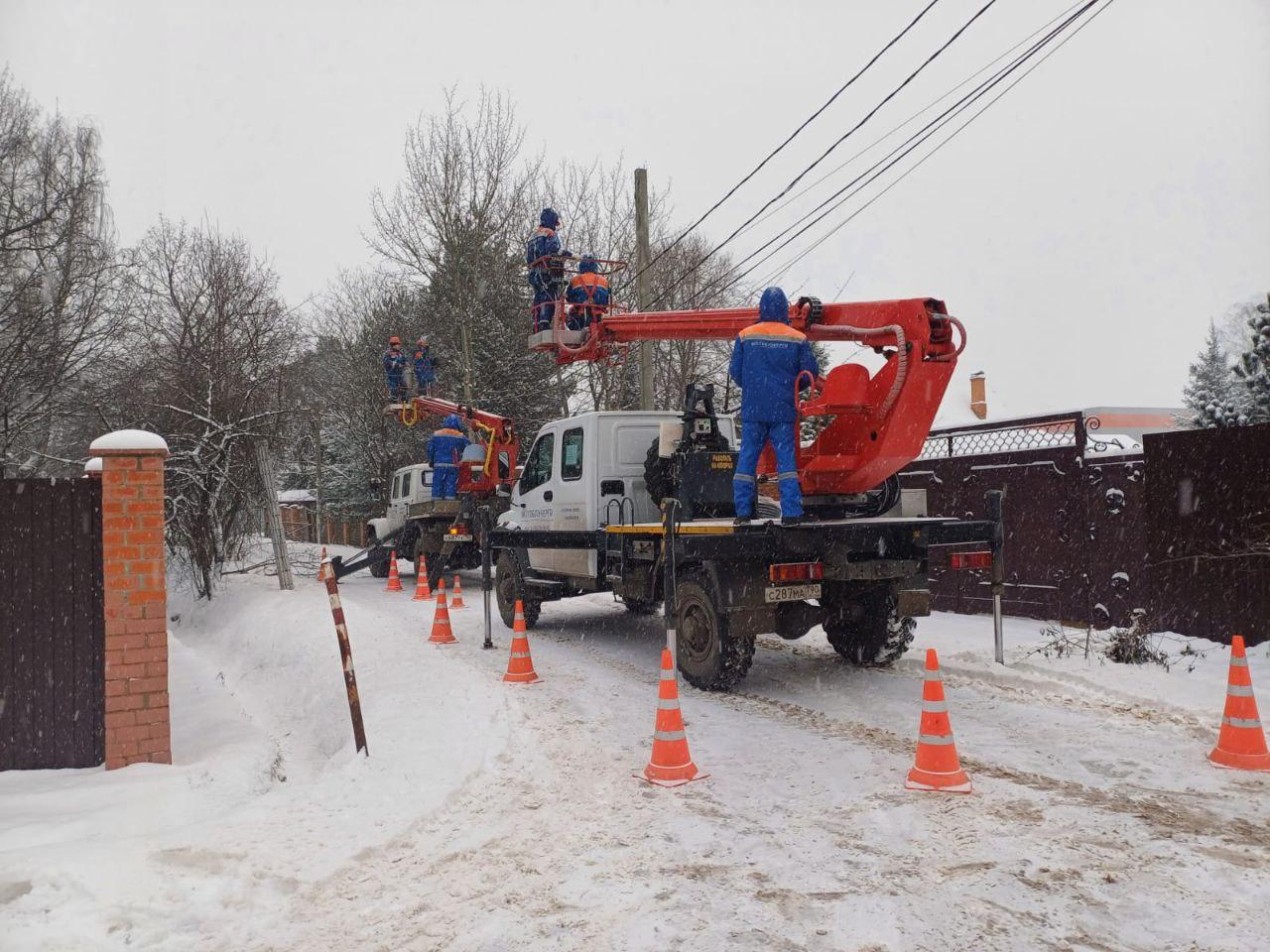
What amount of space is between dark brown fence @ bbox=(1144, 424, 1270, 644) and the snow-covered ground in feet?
2.65

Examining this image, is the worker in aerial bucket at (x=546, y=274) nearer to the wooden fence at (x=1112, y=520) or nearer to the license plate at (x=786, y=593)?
the license plate at (x=786, y=593)

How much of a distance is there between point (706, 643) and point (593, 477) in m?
2.82

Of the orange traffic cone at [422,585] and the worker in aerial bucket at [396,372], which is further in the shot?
the worker in aerial bucket at [396,372]

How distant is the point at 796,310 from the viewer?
7480 mm

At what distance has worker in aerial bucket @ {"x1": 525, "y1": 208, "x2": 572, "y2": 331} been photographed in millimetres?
10656

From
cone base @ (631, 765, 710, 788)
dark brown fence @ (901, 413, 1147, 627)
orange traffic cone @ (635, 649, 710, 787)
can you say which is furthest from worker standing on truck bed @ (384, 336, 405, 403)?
cone base @ (631, 765, 710, 788)

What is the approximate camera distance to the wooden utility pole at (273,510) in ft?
50.7

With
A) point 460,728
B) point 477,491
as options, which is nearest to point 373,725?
point 460,728

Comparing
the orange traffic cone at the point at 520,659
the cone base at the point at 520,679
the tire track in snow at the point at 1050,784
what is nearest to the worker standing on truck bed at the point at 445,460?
the orange traffic cone at the point at 520,659

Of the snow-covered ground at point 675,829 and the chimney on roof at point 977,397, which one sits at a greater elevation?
the chimney on roof at point 977,397

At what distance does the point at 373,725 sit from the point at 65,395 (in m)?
12.0

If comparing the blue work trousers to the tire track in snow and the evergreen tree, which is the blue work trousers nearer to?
the tire track in snow

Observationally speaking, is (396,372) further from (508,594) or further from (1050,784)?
(1050,784)

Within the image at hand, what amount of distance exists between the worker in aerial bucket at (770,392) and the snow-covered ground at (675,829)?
177cm
